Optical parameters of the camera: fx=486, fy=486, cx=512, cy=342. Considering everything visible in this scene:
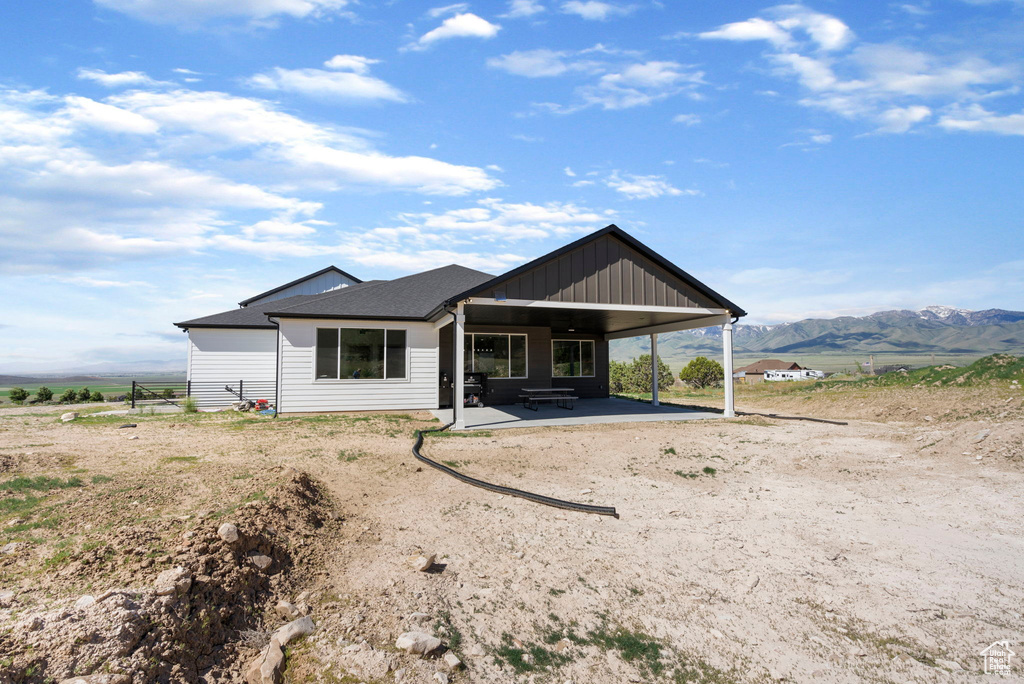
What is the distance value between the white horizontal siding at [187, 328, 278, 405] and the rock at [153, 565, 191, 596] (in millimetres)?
15432

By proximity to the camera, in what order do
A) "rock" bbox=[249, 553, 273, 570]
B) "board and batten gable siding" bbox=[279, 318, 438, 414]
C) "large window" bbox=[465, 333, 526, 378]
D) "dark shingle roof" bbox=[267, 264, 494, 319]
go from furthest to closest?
"large window" bbox=[465, 333, 526, 378] < "dark shingle roof" bbox=[267, 264, 494, 319] < "board and batten gable siding" bbox=[279, 318, 438, 414] < "rock" bbox=[249, 553, 273, 570]

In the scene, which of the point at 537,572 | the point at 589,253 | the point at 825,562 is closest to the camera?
the point at 537,572

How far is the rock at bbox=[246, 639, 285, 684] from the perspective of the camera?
2637mm

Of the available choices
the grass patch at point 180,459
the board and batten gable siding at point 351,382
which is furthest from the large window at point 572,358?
the grass patch at point 180,459

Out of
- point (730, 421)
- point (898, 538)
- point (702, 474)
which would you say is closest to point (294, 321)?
point (702, 474)

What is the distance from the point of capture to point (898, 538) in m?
5.36

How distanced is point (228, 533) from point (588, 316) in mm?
12767

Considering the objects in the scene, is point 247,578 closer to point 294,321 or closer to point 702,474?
point 702,474

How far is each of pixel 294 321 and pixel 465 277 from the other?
731 cm

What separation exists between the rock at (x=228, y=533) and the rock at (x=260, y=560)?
184 millimetres

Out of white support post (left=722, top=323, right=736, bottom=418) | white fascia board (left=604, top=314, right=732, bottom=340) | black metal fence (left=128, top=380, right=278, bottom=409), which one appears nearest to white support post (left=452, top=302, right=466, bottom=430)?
white fascia board (left=604, top=314, right=732, bottom=340)

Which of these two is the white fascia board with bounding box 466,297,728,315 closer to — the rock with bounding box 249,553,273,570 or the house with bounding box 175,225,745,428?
the house with bounding box 175,225,745,428

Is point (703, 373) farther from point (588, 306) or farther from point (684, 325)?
Answer: point (588, 306)

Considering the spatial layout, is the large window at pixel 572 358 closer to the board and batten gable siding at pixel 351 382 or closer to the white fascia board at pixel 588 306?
the board and batten gable siding at pixel 351 382
